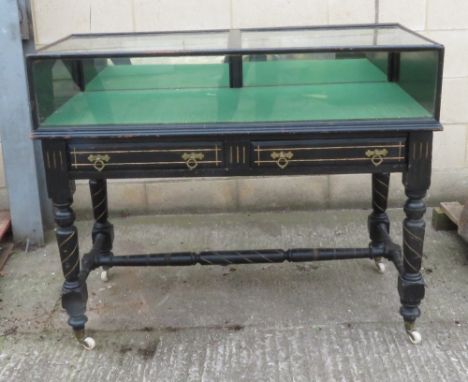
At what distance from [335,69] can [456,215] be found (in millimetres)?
1255

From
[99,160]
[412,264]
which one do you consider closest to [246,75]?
[99,160]

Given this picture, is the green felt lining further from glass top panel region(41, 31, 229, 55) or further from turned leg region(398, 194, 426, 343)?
turned leg region(398, 194, 426, 343)

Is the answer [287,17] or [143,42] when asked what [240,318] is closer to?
[143,42]

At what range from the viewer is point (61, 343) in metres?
2.92

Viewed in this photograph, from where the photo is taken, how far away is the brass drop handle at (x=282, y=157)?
8.41ft

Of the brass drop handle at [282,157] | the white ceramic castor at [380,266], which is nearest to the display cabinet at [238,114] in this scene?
the brass drop handle at [282,157]

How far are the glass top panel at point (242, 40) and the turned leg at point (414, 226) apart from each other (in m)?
0.40

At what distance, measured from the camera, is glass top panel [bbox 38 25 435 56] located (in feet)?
8.15

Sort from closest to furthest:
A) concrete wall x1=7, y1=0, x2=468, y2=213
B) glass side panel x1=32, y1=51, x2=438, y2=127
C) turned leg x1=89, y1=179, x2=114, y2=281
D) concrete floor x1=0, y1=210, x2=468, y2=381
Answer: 1. glass side panel x1=32, y1=51, x2=438, y2=127
2. concrete floor x1=0, y1=210, x2=468, y2=381
3. turned leg x1=89, y1=179, x2=114, y2=281
4. concrete wall x1=7, y1=0, x2=468, y2=213

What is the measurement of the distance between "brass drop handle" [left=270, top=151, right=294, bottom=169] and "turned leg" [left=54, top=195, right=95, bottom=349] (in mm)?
818

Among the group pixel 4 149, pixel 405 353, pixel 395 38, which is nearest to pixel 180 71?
pixel 395 38

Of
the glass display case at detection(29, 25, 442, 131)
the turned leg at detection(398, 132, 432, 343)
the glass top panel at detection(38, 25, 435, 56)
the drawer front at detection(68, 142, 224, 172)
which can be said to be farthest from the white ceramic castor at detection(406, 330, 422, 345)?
the glass top panel at detection(38, 25, 435, 56)

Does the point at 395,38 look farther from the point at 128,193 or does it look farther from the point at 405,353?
the point at 128,193

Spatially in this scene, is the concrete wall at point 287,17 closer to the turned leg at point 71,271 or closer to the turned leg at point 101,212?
the turned leg at point 101,212
